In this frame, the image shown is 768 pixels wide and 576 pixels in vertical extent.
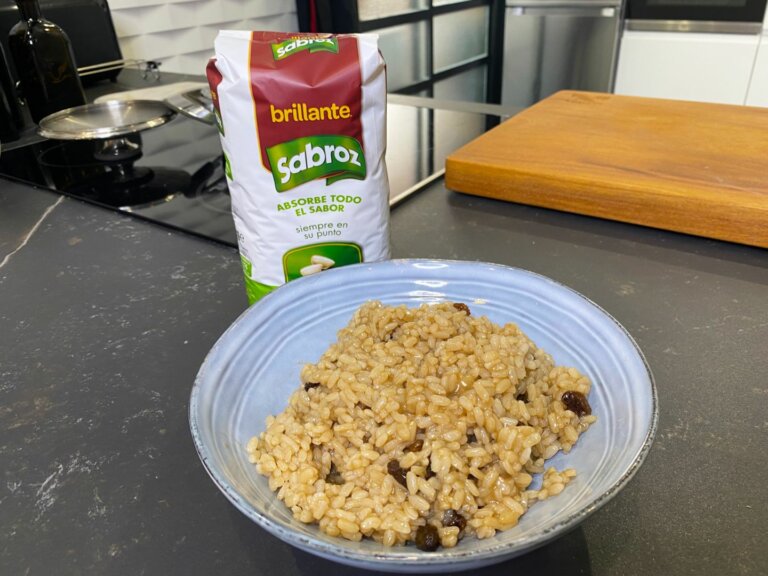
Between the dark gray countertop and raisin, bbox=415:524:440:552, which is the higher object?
raisin, bbox=415:524:440:552

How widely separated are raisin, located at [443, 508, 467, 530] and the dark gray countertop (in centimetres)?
6

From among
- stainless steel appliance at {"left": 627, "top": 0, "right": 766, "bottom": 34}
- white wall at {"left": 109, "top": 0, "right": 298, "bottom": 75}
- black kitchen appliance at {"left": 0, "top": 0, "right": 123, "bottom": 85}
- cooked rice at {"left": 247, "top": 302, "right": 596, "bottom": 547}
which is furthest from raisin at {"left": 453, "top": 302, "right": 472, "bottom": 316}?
stainless steel appliance at {"left": 627, "top": 0, "right": 766, "bottom": 34}

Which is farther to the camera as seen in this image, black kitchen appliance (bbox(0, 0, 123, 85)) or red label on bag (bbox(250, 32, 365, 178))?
black kitchen appliance (bbox(0, 0, 123, 85))

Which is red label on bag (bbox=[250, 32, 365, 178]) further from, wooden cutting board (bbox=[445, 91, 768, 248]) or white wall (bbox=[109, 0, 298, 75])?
white wall (bbox=[109, 0, 298, 75])

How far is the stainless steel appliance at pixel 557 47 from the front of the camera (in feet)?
9.06

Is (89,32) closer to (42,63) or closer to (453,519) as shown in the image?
(42,63)

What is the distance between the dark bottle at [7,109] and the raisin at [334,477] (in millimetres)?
1502

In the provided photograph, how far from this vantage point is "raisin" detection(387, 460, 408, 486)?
48 centimetres

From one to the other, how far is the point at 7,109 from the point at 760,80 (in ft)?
8.95

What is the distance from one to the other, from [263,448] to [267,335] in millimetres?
136

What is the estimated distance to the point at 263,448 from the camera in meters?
0.51

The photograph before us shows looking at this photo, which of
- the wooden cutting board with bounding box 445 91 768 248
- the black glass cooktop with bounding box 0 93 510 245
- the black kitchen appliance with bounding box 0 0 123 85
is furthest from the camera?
the black kitchen appliance with bounding box 0 0 123 85

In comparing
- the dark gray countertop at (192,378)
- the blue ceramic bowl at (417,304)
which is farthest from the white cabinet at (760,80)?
the blue ceramic bowl at (417,304)

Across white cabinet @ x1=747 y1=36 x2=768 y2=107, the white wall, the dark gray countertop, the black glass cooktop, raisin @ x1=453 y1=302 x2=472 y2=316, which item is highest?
the white wall
